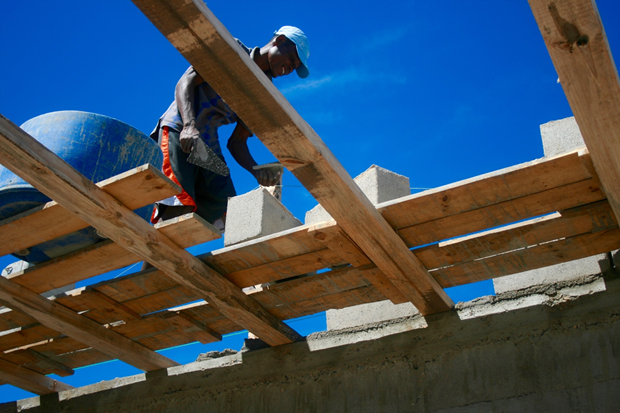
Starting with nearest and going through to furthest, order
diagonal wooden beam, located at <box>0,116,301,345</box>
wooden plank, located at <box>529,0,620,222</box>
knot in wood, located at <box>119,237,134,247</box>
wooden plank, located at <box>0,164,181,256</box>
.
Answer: wooden plank, located at <box>529,0,620,222</box>
diagonal wooden beam, located at <box>0,116,301,345</box>
wooden plank, located at <box>0,164,181,256</box>
knot in wood, located at <box>119,237,134,247</box>

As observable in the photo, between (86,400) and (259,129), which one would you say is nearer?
(259,129)

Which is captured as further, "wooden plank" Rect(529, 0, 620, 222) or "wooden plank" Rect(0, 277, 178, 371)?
"wooden plank" Rect(0, 277, 178, 371)

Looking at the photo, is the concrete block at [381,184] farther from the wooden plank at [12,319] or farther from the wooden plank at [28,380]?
the wooden plank at [28,380]

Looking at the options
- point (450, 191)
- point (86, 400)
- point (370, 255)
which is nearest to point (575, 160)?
point (450, 191)

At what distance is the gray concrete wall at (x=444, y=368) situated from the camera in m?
3.56

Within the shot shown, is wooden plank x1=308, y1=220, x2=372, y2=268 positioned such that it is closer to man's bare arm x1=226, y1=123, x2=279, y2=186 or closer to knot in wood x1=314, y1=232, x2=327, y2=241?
knot in wood x1=314, y1=232, x2=327, y2=241

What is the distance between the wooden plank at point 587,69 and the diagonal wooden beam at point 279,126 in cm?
102

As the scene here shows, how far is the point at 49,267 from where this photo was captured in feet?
12.4

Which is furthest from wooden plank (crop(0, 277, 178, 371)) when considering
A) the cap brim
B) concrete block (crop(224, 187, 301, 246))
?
the cap brim

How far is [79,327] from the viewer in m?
4.34

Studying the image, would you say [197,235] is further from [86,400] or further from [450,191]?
[86,400]

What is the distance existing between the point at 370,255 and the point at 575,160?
112 centimetres

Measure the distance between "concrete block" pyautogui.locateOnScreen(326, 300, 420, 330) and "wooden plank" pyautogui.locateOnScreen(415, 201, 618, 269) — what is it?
75cm

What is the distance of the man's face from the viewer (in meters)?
4.18
